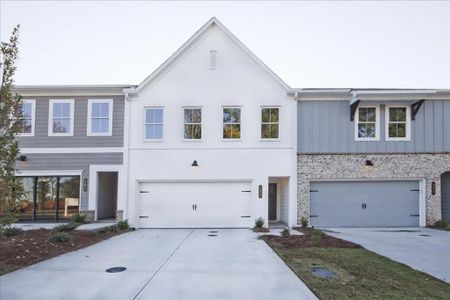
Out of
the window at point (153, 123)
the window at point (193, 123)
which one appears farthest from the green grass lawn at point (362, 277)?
the window at point (153, 123)

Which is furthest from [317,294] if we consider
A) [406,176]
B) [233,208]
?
[406,176]

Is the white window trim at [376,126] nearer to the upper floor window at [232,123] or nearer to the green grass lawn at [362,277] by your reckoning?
the upper floor window at [232,123]

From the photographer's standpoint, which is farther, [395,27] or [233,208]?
[395,27]

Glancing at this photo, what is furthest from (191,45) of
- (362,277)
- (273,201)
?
(362,277)

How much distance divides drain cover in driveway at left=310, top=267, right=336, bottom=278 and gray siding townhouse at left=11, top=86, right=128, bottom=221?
1044 centimetres

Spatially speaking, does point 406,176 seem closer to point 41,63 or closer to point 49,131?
point 49,131

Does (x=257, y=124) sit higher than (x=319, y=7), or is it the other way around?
(x=319, y=7)

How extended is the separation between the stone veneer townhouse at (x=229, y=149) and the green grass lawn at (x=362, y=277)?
19.3 ft

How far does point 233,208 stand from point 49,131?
31.1 feet

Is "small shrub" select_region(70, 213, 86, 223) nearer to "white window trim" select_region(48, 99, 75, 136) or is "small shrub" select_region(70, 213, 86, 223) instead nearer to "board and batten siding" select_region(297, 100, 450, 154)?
"white window trim" select_region(48, 99, 75, 136)

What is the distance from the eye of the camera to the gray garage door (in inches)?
558

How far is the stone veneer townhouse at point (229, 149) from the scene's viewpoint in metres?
14.1

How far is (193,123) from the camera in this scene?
14.4 meters

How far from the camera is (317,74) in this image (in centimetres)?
2025
